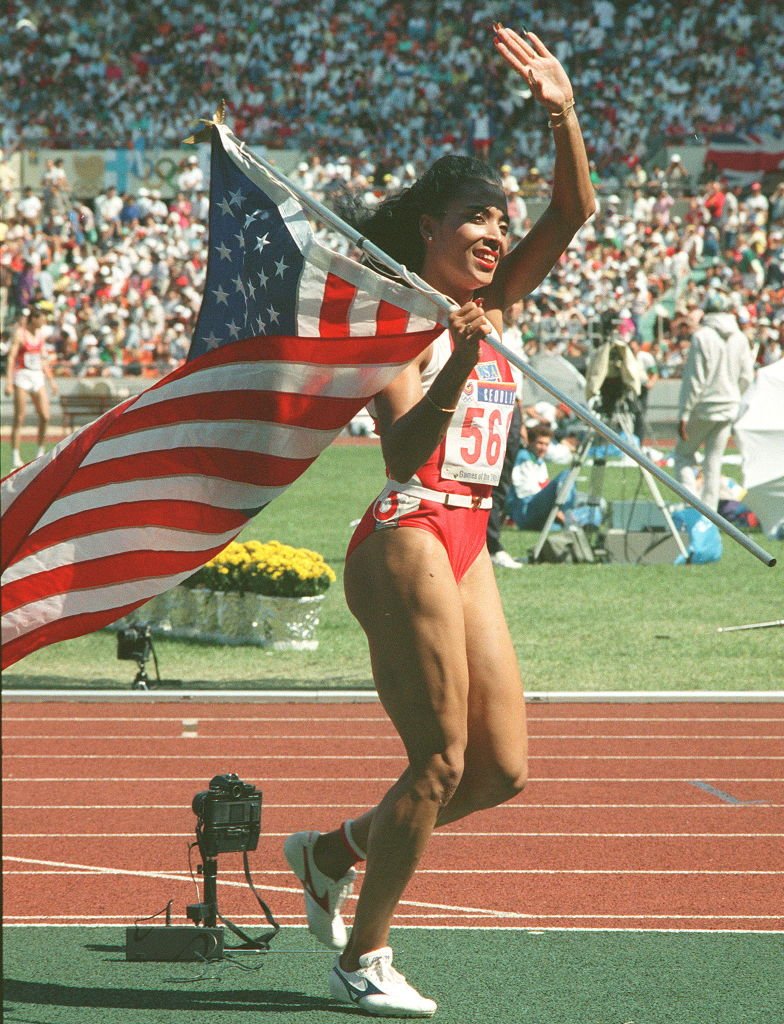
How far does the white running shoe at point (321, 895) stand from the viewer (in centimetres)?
447

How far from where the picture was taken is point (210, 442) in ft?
14.1

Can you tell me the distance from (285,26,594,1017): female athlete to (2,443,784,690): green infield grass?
486 cm

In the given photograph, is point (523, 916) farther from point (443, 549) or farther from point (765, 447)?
point (765, 447)

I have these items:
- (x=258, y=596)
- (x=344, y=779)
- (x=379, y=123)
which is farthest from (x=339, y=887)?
(x=379, y=123)

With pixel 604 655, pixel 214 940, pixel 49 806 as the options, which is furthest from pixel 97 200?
pixel 214 940

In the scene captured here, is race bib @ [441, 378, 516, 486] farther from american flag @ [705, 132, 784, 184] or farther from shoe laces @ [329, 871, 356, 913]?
american flag @ [705, 132, 784, 184]

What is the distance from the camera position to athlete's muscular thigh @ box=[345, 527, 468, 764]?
397 cm

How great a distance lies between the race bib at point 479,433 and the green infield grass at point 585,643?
4.93 metres

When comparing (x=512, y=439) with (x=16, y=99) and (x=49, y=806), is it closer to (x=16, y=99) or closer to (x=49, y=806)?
(x=49, y=806)

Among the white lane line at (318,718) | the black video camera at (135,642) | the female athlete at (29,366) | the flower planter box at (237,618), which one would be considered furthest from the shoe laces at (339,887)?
the female athlete at (29,366)

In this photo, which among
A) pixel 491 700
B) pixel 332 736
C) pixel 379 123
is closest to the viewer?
pixel 491 700

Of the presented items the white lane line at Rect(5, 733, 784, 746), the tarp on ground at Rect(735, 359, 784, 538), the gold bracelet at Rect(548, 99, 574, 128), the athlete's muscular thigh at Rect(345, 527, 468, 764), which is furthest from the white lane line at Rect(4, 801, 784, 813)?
the tarp on ground at Rect(735, 359, 784, 538)

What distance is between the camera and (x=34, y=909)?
517cm

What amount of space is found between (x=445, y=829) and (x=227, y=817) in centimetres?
191
